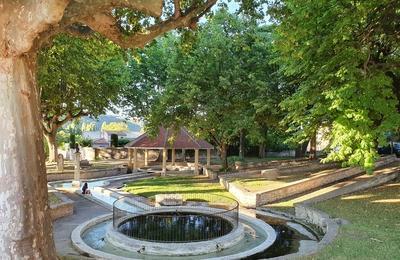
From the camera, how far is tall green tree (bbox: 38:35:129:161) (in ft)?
54.6

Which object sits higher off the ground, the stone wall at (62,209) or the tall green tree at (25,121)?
the tall green tree at (25,121)

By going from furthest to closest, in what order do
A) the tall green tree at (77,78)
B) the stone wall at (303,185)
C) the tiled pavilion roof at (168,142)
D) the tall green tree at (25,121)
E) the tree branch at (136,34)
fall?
the tiled pavilion roof at (168,142), the stone wall at (303,185), the tall green tree at (77,78), the tree branch at (136,34), the tall green tree at (25,121)

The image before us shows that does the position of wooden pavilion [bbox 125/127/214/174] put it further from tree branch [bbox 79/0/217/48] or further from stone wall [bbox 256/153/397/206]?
tree branch [bbox 79/0/217/48]

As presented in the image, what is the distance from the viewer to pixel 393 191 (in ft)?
68.4

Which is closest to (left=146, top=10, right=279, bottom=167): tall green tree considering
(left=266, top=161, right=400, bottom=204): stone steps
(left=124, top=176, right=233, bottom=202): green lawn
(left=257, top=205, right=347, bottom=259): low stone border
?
(left=124, top=176, right=233, bottom=202): green lawn

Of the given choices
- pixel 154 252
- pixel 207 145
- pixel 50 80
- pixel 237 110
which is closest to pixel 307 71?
pixel 154 252

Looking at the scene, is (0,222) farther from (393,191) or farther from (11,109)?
(393,191)

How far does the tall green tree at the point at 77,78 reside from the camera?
54.6 ft

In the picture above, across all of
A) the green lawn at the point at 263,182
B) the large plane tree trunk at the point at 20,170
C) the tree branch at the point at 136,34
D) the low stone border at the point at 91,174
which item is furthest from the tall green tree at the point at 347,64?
the low stone border at the point at 91,174

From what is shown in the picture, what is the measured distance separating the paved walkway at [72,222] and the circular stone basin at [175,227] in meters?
2.06

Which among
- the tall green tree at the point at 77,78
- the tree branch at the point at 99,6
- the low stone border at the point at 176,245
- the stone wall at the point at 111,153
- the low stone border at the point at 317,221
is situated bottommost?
the low stone border at the point at 176,245

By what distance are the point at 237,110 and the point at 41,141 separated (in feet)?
69.1

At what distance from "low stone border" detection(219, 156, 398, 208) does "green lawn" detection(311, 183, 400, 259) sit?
277 centimetres

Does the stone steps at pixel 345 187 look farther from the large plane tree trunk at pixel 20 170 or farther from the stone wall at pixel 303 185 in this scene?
the large plane tree trunk at pixel 20 170
